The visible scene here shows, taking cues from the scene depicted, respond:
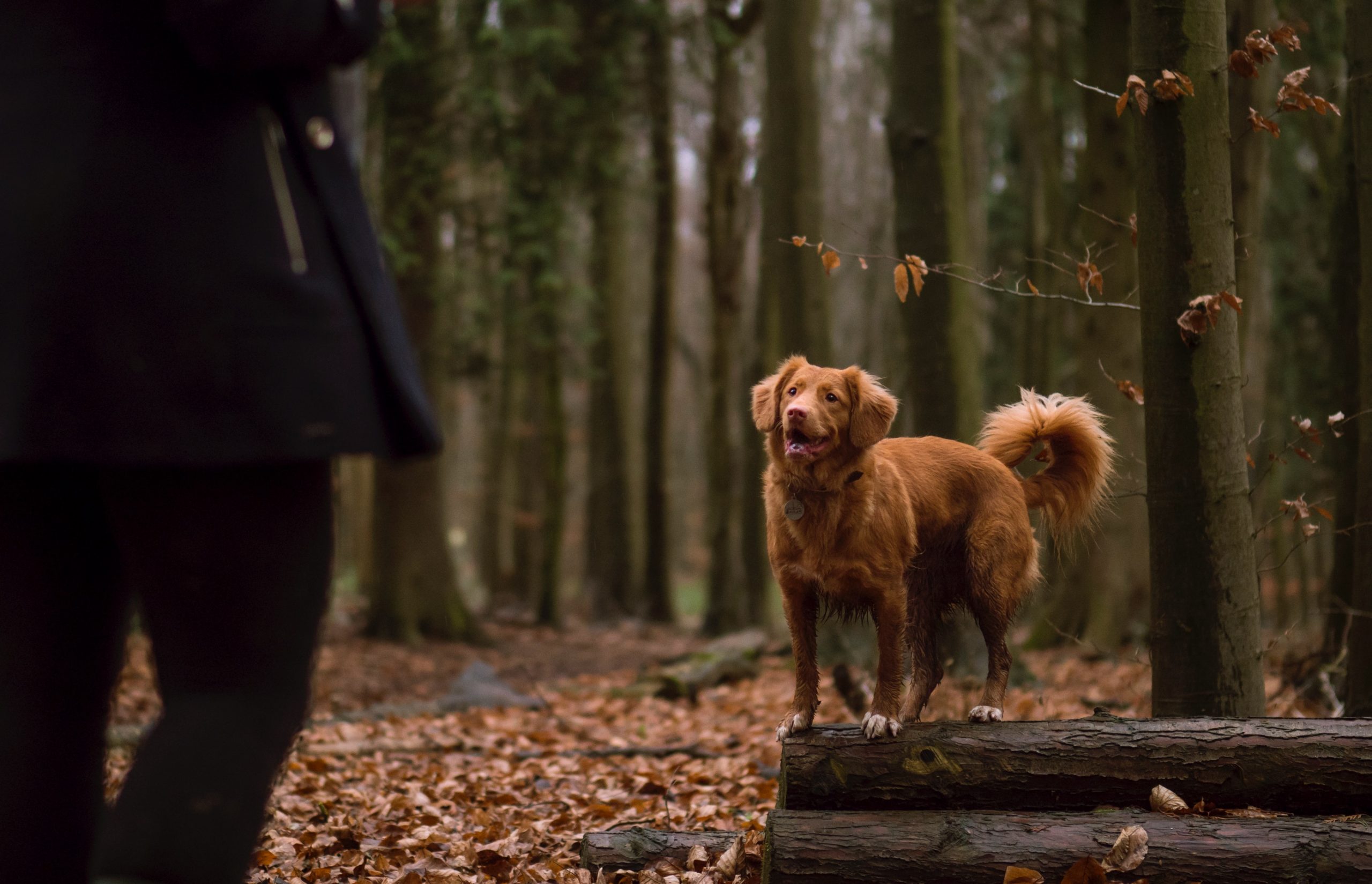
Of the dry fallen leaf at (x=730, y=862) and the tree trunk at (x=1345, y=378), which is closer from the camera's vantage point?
the dry fallen leaf at (x=730, y=862)

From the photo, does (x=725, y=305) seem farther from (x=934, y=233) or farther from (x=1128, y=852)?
(x=1128, y=852)

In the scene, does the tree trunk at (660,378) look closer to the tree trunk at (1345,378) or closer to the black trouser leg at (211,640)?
the tree trunk at (1345,378)

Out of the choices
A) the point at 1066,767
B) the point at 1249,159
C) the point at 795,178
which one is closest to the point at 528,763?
the point at 1066,767

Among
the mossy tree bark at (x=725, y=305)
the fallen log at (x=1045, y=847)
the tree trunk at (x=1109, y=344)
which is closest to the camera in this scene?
the fallen log at (x=1045, y=847)

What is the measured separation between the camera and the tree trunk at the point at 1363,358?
5137mm

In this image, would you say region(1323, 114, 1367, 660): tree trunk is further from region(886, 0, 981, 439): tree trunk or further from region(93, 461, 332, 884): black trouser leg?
region(93, 461, 332, 884): black trouser leg

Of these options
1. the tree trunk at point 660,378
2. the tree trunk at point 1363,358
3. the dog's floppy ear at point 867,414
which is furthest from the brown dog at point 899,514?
the tree trunk at point 660,378

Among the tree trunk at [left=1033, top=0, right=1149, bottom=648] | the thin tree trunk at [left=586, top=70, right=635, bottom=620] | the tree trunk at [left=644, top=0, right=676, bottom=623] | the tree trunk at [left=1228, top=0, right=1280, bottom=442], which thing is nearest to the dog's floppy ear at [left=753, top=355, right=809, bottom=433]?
the tree trunk at [left=1228, top=0, right=1280, bottom=442]

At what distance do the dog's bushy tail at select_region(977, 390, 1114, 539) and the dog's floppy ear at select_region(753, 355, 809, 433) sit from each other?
2.93 feet

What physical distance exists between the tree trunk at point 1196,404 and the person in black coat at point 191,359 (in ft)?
11.2

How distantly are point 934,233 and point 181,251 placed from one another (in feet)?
23.8

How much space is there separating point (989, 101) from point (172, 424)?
22408 mm

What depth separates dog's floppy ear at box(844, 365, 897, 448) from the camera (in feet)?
11.8

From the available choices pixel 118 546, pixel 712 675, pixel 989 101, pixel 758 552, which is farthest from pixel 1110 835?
pixel 989 101
